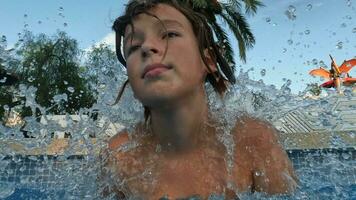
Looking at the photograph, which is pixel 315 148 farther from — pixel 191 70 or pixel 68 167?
pixel 191 70

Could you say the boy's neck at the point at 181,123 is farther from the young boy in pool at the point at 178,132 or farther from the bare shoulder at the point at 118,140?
the bare shoulder at the point at 118,140

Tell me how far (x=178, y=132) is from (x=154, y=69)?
1.54 ft

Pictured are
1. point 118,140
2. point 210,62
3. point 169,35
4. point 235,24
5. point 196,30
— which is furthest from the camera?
point 235,24

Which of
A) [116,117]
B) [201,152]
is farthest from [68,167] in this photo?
[201,152]

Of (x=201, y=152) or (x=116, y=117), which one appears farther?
(x=116, y=117)

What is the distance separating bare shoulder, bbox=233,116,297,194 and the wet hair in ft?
0.85

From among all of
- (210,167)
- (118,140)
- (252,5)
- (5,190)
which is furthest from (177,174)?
(252,5)

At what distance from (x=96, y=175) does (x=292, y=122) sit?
16.7 ft

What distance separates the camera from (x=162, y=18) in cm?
181

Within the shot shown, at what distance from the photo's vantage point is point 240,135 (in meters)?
2.10

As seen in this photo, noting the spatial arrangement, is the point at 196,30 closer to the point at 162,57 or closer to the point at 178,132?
the point at 162,57

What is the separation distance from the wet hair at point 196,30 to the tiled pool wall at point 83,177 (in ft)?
2.05

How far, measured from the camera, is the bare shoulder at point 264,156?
193 centimetres

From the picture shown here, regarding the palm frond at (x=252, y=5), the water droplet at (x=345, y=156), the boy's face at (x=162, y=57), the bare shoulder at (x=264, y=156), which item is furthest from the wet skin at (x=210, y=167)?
the palm frond at (x=252, y=5)
